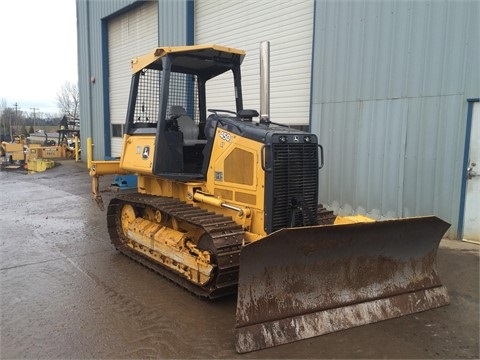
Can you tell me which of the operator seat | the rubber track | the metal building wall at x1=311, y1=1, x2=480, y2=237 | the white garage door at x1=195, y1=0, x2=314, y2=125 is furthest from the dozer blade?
the white garage door at x1=195, y1=0, x2=314, y2=125

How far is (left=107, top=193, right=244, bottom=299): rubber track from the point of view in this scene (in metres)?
4.20

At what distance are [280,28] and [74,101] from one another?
63665 mm

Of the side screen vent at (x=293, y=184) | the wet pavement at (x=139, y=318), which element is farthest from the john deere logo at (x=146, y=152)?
the side screen vent at (x=293, y=184)

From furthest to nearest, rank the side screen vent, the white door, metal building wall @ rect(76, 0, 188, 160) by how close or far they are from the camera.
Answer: metal building wall @ rect(76, 0, 188, 160) → the white door → the side screen vent

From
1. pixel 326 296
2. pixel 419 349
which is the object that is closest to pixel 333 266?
pixel 326 296

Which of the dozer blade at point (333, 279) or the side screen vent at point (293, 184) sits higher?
the side screen vent at point (293, 184)

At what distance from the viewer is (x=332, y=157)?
866 cm

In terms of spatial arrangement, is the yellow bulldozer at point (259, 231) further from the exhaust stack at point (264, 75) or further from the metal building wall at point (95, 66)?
the metal building wall at point (95, 66)

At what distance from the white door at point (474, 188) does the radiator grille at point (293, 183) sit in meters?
3.31

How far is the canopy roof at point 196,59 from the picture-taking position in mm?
5312

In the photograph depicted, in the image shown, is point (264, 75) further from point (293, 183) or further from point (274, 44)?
point (274, 44)

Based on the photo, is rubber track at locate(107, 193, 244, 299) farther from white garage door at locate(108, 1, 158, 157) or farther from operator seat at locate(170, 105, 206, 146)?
white garage door at locate(108, 1, 158, 157)

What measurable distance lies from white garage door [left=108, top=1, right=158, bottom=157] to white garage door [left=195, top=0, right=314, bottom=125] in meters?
3.85

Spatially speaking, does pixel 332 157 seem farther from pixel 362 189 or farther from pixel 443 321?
pixel 443 321
